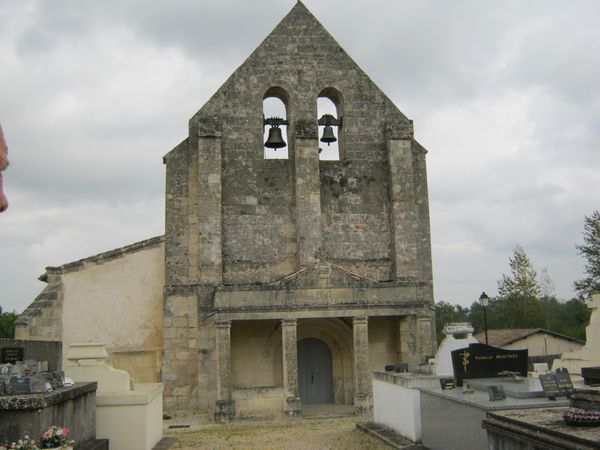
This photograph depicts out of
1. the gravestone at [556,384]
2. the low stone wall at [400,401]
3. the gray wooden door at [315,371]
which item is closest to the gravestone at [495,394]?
the gravestone at [556,384]

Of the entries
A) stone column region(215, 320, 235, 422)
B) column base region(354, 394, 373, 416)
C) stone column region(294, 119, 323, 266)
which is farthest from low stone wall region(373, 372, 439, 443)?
stone column region(294, 119, 323, 266)

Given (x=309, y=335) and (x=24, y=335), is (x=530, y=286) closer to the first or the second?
(x=309, y=335)

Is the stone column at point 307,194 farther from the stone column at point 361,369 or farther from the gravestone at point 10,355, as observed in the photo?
the gravestone at point 10,355

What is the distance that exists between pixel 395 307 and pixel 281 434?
5545 millimetres

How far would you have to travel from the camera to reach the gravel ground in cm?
1429

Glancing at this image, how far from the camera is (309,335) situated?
2156cm

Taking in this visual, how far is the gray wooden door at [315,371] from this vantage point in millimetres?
21547

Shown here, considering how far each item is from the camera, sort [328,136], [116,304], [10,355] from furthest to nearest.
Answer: [328,136], [116,304], [10,355]

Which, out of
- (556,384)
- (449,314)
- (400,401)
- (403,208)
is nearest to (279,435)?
(400,401)

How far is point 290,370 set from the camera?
61.3 feet

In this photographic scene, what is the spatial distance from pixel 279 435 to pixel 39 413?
780 centimetres

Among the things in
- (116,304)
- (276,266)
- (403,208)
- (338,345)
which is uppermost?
(403,208)

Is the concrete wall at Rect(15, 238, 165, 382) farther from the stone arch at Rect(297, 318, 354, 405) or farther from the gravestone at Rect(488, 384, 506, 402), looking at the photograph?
the gravestone at Rect(488, 384, 506, 402)

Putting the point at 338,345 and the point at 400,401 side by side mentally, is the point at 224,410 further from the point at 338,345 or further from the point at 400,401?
the point at 400,401
